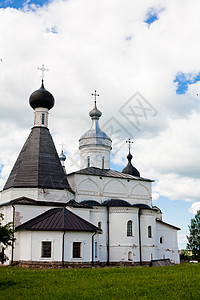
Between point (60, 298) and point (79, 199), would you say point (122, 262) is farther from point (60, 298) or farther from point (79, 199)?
point (60, 298)

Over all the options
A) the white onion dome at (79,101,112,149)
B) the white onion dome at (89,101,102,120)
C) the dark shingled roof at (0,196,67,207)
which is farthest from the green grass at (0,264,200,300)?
the white onion dome at (89,101,102,120)

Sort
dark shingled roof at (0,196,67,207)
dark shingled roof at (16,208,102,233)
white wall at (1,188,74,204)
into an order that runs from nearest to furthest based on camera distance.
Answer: dark shingled roof at (16,208,102,233) → dark shingled roof at (0,196,67,207) → white wall at (1,188,74,204)

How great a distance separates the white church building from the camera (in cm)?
1939

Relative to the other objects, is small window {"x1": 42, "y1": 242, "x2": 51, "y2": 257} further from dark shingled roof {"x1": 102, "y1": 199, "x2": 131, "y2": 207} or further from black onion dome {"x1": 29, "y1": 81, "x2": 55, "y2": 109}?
black onion dome {"x1": 29, "y1": 81, "x2": 55, "y2": 109}

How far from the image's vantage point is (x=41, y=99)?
82.9 feet

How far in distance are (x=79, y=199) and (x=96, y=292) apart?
51.6 ft

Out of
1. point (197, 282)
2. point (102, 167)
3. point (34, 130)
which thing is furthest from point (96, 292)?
point (102, 167)

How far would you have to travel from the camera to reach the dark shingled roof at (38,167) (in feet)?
72.1

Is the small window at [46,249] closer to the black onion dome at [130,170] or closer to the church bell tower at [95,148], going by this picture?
the church bell tower at [95,148]

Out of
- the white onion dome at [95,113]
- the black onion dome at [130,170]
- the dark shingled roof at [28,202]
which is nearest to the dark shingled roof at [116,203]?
the dark shingled roof at [28,202]

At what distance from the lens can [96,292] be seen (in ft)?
30.7

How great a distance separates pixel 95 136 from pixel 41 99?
6.16m

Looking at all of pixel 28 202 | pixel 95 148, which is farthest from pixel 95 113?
pixel 28 202

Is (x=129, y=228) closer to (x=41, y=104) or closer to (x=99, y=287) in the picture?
(x=41, y=104)
